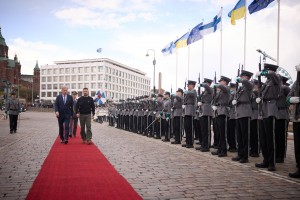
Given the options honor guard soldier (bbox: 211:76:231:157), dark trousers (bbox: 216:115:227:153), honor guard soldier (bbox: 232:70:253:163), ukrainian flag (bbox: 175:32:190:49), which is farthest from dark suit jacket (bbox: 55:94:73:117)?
ukrainian flag (bbox: 175:32:190:49)

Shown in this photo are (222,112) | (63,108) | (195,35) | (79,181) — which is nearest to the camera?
(79,181)

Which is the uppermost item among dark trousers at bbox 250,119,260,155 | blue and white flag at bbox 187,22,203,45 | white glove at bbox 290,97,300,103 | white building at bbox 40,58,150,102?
white building at bbox 40,58,150,102

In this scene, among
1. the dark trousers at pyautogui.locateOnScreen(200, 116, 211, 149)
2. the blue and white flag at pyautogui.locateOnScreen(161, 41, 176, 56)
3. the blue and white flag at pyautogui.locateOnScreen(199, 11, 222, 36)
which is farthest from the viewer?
the blue and white flag at pyautogui.locateOnScreen(161, 41, 176, 56)

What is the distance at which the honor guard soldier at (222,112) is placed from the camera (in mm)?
9875

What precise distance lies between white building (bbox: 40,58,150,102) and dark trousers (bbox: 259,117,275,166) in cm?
10182

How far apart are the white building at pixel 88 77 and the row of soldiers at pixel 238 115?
95725 millimetres

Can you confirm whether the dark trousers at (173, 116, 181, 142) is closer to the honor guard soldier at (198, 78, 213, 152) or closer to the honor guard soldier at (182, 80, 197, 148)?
the honor guard soldier at (182, 80, 197, 148)

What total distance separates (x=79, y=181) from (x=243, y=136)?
4.80m

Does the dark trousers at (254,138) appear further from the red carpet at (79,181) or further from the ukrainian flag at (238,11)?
the ukrainian flag at (238,11)

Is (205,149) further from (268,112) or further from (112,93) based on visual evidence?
(112,93)

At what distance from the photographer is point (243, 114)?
891cm

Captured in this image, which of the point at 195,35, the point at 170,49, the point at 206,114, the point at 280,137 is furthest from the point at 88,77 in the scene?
the point at 280,137

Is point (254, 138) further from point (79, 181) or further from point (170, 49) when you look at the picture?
point (170, 49)

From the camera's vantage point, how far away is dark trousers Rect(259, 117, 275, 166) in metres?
7.50
